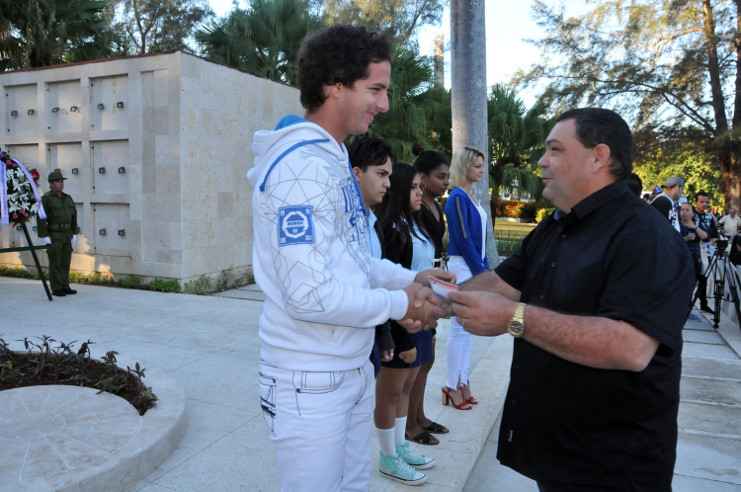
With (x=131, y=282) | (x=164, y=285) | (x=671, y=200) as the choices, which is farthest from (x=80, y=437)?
(x=671, y=200)

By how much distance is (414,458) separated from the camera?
9.98 ft

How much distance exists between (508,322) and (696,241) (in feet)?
28.3

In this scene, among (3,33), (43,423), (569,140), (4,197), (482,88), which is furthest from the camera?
(3,33)

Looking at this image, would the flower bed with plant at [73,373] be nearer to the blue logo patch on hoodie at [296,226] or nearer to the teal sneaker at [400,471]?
the teal sneaker at [400,471]

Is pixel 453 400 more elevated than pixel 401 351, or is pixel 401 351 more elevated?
pixel 401 351

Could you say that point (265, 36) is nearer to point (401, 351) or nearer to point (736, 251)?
point (736, 251)

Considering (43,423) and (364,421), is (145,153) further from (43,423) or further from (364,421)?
(364,421)

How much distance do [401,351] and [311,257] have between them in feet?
5.15

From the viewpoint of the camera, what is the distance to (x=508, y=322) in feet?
5.27

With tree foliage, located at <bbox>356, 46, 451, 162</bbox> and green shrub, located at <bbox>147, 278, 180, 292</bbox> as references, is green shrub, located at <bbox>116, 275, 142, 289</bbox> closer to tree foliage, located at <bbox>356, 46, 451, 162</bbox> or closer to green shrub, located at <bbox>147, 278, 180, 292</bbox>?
green shrub, located at <bbox>147, 278, 180, 292</bbox>

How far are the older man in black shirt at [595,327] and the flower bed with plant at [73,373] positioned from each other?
8.54 feet

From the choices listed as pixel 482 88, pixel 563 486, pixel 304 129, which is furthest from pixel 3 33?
pixel 563 486

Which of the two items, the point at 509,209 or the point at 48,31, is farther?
the point at 509,209

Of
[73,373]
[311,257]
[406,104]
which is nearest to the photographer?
[311,257]
